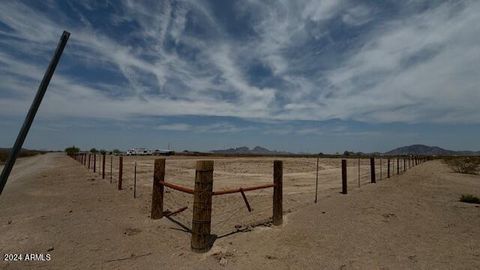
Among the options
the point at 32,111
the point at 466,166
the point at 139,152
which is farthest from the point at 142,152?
the point at 32,111

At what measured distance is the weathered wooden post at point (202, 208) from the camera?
215 inches

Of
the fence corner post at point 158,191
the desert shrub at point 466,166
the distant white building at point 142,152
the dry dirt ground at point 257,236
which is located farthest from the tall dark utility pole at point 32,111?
the distant white building at point 142,152

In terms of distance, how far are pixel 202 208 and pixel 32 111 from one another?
136 inches

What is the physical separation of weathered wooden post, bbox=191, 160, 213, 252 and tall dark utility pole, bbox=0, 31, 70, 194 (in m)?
3.14

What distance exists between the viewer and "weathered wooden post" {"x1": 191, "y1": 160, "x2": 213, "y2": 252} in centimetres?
546

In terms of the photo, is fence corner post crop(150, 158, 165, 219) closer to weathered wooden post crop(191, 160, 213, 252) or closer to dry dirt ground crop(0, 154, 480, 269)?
dry dirt ground crop(0, 154, 480, 269)

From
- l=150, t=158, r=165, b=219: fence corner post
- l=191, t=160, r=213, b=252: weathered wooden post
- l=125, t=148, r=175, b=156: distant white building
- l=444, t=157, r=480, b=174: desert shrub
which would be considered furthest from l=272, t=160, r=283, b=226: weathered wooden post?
l=125, t=148, r=175, b=156: distant white building

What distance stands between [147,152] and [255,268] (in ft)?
274

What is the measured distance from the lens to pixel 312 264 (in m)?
5.01

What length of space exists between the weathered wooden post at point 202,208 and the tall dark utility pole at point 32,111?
3.14 meters

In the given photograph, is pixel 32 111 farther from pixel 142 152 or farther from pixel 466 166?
pixel 142 152

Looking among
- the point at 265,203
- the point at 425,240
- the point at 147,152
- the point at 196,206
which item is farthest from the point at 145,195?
the point at 147,152

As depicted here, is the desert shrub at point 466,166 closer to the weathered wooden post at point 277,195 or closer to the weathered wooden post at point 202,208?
the weathered wooden post at point 277,195

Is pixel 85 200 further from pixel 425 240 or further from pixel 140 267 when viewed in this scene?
pixel 425 240
